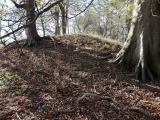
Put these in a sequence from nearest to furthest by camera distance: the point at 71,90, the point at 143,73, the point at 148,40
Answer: the point at 71,90 < the point at 143,73 < the point at 148,40

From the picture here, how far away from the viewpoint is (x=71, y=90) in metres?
5.43

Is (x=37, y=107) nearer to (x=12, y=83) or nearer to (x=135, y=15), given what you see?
(x=12, y=83)

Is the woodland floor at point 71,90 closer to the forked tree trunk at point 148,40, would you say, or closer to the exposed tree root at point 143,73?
→ the exposed tree root at point 143,73

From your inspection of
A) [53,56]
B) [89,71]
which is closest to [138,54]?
[89,71]

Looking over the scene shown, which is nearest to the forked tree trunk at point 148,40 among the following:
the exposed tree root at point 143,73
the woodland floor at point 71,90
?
the exposed tree root at point 143,73

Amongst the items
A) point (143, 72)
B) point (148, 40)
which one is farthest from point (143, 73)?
point (148, 40)

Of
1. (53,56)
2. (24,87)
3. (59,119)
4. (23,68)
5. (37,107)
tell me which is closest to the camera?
(59,119)

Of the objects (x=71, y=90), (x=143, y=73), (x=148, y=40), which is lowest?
(x=71, y=90)

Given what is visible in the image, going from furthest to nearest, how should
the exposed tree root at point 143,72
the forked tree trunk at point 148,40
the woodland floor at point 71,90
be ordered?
1. the forked tree trunk at point 148,40
2. the exposed tree root at point 143,72
3. the woodland floor at point 71,90

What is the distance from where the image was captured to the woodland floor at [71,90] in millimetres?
4375

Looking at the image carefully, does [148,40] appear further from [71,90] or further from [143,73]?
[71,90]

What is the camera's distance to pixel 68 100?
4.88 meters

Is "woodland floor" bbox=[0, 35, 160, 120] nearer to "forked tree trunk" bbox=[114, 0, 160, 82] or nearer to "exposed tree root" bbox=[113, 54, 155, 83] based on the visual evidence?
"exposed tree root" bbox=[113, 54, 155, 83]

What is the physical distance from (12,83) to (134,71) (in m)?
4.29
